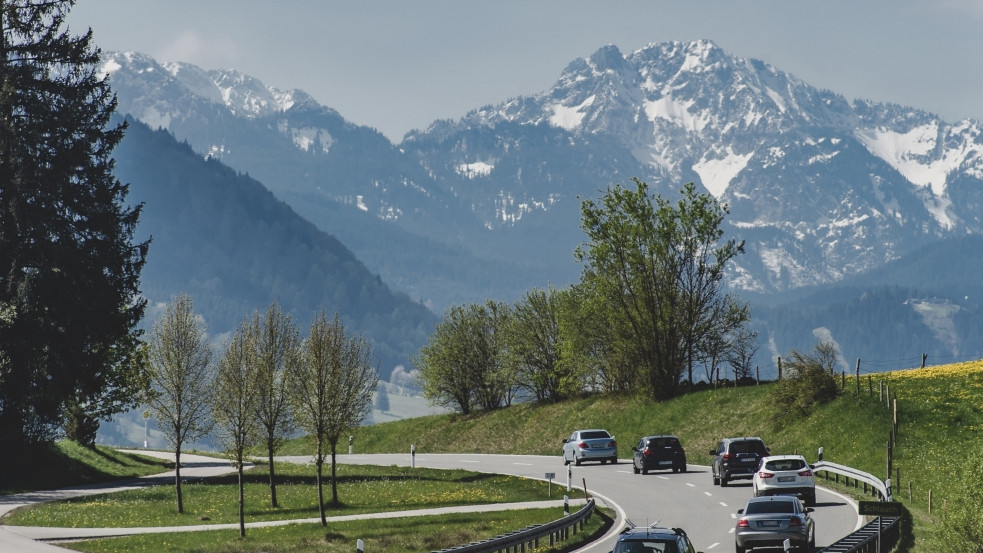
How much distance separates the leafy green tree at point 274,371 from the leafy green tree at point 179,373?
238 cm

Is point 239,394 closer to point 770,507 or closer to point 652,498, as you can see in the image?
point 652,498

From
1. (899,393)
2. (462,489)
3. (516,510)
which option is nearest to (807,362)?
(899,393)

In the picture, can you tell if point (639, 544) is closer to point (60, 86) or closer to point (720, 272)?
point (60, 86)

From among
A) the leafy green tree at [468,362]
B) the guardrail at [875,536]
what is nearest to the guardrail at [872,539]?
the guardrail at [875,536]

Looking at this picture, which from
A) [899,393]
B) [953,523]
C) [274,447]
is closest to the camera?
[953,523]

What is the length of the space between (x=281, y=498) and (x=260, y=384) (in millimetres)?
7097

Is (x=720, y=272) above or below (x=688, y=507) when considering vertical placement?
above

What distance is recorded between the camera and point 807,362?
6309 centimetres

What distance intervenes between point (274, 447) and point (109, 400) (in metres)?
17.4

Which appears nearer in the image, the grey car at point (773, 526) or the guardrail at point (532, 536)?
the guardrail at point (532, 536)

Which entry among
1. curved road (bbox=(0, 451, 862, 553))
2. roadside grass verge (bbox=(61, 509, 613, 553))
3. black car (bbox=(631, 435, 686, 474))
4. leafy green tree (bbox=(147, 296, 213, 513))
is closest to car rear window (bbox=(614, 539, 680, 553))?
curved road (bbox=(0, 451, 862, 553))

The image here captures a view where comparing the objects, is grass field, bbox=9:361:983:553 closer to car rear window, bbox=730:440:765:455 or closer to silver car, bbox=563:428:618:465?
silver car, bbox=563:428:618:465

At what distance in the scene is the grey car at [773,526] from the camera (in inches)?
1086

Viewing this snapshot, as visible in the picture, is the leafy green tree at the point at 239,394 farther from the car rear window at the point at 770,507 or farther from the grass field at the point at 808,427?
the car rear window at the point at 770,507
